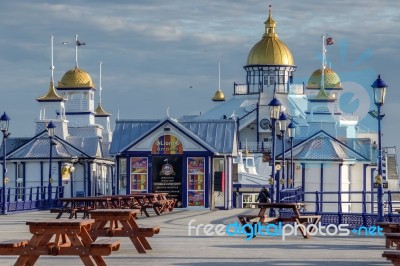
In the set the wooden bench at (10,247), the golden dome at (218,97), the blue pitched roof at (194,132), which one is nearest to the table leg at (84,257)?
the wooden bench at (10,247)

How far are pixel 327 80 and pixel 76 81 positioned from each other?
35363 millimetres

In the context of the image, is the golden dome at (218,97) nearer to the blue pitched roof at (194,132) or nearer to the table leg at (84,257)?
the blue pitched roof at (194,132)

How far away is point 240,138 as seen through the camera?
10469 cm

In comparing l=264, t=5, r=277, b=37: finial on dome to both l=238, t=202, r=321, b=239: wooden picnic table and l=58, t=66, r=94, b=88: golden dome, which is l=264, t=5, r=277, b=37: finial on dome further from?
l=238, t=202, r=321, b=239: wooden picnic table

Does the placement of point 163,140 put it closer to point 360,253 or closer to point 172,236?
→ point 172,236

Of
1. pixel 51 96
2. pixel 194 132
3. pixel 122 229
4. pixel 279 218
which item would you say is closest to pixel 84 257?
pixel 122 229

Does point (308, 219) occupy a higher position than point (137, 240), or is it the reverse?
point (308, 219)

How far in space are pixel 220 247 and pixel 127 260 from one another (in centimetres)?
357

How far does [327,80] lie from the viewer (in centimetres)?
12119

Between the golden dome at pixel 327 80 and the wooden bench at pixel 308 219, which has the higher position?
the golden dome at pixel 327 80

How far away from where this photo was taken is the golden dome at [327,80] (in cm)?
12038

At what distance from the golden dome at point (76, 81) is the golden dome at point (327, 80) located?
32419 mm

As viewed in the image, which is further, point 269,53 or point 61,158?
point 269,53

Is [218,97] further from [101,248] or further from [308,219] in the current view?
[101,248]
